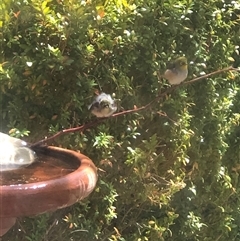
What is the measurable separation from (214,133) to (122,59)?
0.74 meters

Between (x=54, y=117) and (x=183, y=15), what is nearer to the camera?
(x=54, y=117)

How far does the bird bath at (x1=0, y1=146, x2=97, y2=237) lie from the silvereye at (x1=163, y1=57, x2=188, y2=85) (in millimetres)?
629

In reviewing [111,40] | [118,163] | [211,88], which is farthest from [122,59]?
[211,88]

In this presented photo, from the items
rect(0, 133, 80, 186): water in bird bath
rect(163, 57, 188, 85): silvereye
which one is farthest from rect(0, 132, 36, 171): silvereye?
rect(163, 57, 188, 85): silvereye

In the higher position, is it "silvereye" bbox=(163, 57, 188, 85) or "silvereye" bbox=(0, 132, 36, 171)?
"silvereye" bbox=(163, 57, 188, 85)

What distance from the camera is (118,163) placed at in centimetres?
247

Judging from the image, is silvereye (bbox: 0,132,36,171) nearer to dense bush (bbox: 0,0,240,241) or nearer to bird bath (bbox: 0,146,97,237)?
bird bath (bbox: 0,146,97,237)

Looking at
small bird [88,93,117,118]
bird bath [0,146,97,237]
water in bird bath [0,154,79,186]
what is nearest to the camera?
bird bath [0,146,97,237]

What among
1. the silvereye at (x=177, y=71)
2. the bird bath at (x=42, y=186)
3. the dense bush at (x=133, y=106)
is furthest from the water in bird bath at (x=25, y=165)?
the silvereye at (x=177, y=71)

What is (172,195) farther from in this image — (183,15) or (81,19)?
(81,19)

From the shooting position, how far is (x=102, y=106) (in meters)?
2.12

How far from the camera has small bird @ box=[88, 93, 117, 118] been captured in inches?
83.4

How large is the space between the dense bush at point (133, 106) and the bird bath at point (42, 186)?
314mm

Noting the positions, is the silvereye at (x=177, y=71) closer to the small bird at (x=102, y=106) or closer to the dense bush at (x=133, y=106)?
the dense bush at (x=133, y=106)
